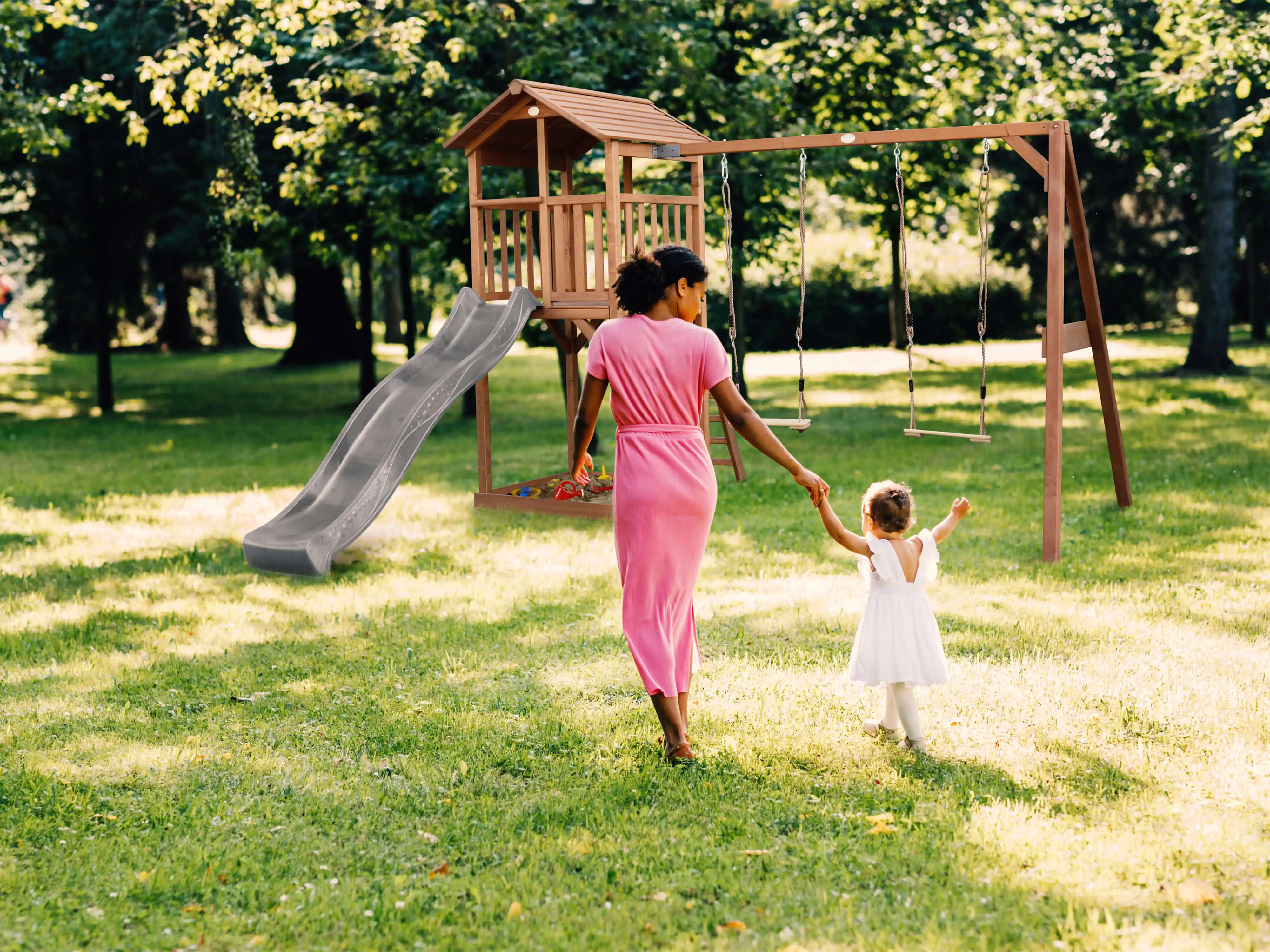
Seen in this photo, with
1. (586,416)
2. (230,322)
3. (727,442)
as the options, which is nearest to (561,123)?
(727,442)

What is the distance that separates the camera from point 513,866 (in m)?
4.31

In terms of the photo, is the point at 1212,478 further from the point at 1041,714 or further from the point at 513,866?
the point at 513,866

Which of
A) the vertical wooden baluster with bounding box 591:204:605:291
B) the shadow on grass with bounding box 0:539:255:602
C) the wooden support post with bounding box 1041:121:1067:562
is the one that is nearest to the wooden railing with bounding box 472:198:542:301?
the vertical wooden baluster with bounding box 591:204:605:291

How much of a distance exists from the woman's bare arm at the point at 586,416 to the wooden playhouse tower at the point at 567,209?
391 centimetres

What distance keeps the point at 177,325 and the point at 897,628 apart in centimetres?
3619

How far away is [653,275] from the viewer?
5.05 m

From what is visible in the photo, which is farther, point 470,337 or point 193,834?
point 470,337

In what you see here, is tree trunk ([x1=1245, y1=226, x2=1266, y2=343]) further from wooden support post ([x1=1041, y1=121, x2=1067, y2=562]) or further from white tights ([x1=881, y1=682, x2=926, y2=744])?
white tights ([x1=881, y1=682, x2=926, y2=744])

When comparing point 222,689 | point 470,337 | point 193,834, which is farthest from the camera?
point 470,337

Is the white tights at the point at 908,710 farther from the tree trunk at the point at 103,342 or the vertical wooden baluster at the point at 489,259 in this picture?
the tree trunk at the point at 103,342

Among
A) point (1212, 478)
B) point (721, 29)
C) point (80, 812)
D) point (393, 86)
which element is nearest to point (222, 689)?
point (80, 812)

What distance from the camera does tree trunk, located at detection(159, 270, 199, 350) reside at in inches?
1468

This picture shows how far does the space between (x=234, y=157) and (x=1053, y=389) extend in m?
13.0

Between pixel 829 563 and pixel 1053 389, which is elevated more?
pixel 1053 389
